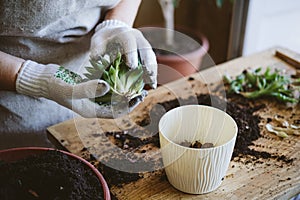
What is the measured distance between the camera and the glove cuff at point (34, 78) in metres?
0.87

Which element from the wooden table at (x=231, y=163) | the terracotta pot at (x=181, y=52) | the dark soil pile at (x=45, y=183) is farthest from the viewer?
the terracotta pot at (x=181, y=52)

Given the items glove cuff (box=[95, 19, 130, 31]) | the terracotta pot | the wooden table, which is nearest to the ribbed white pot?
the wooden table

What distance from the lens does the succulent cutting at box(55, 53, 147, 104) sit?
0.86m

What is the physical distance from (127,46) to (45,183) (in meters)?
0.33

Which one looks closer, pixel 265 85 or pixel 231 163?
pixel 231 163

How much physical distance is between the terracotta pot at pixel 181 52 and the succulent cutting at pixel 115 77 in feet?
1.91

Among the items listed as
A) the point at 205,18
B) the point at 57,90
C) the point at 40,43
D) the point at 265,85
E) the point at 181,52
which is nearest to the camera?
the point at 57,90

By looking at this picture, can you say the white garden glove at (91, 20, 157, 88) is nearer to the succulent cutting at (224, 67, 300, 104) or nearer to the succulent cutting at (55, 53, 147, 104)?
the succulent cutting at (55, 53, 147, 104)

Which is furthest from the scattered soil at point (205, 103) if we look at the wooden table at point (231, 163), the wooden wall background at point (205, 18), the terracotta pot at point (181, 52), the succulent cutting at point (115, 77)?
the wooden wall background at point (205, 18)

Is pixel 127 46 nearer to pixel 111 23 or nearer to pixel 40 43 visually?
pixel 111 23

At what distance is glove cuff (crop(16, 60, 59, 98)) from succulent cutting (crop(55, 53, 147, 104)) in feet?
0.07

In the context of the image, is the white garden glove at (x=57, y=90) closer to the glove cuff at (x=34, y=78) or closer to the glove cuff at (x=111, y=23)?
A: the glove cuff at (x=34, y=78)

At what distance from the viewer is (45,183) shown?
720 mm

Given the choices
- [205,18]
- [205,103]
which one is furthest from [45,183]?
[205,18]
